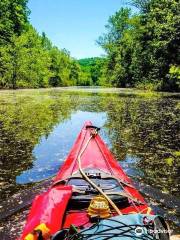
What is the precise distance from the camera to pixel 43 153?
729cm

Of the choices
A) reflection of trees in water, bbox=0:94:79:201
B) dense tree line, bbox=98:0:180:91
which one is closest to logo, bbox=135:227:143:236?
reflection of trees in water, bbox=0:94:79:201

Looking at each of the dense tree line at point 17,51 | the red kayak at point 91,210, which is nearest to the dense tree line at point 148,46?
the red kayak at point 91,210

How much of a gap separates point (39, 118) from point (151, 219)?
32.2 feet

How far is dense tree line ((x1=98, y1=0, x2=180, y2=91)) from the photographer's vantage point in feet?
79.0

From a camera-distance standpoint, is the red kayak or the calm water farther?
the calm water

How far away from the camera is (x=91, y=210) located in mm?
2656

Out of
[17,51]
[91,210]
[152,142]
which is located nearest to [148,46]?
[17,51]

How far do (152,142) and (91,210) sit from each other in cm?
568

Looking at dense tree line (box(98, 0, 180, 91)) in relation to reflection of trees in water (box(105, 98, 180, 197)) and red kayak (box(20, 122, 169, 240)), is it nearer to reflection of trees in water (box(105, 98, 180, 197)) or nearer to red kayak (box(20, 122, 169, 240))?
reflection of trees in water (box(105, 98, 180, 197))

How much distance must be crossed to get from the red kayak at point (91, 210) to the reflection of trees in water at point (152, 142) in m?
1.43

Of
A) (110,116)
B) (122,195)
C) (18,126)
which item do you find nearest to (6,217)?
(122,195)

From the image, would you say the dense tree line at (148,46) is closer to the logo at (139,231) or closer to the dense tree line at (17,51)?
the logo at (139,231)

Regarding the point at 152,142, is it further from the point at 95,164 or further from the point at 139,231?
the point at 139,231

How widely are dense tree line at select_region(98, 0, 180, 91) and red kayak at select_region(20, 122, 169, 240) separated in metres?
5.67
